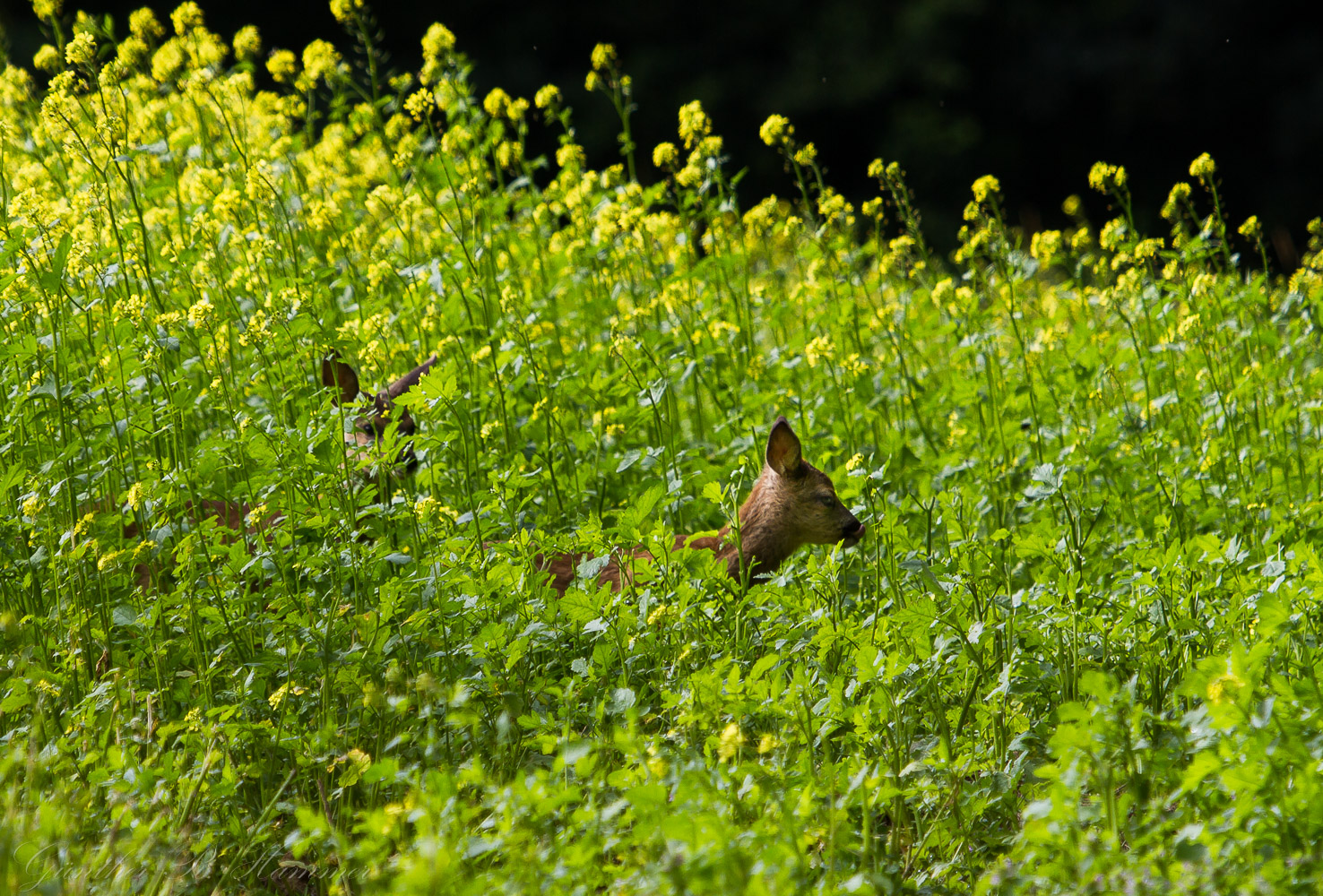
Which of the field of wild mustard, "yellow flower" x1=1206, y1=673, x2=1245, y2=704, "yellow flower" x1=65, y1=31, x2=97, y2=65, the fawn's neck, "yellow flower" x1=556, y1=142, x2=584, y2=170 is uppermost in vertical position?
"yellow flower" x1=65, y1=31, x2=97, y2=65

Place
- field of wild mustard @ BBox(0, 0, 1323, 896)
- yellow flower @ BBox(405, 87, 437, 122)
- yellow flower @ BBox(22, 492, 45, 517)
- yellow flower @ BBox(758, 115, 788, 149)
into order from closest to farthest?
field of wild mustard @ BBox(0, 0, 1323, 896) < yellow flower @ BBox(22, 492, 45, 517) < yellow flower @ BBox(405, 87, 437, 122) < yellow flower @ BBox(758, 115, 788, 149)

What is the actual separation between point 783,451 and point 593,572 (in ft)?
3.10

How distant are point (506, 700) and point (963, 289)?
2.96m

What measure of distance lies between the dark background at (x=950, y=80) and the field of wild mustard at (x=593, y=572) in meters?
8.78

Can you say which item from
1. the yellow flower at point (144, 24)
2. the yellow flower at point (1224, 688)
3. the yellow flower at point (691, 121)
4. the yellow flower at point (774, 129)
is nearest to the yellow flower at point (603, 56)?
the yellow flower at point (691, 121)

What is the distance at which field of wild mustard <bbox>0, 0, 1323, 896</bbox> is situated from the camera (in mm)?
1793

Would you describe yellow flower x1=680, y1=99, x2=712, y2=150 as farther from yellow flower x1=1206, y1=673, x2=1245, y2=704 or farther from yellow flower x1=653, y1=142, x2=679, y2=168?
yellow flower x1=1206, y1=673, x2=1245, y2=704

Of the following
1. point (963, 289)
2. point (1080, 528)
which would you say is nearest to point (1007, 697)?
point (1080, 528)

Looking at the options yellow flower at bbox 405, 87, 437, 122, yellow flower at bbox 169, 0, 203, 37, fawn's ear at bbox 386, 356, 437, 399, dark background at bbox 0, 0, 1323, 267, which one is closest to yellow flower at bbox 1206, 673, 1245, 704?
fawn's ear at bbox 386, 356, 437, 399

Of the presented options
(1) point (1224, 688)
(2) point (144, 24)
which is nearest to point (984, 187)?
(1) point (1224, 688)

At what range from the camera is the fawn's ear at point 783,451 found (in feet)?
10.6

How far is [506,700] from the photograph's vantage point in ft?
6.72

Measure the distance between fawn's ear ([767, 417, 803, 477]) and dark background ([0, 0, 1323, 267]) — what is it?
997cm

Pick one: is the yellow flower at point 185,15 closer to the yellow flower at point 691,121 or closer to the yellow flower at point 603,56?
the yellow flower at point 603,56
